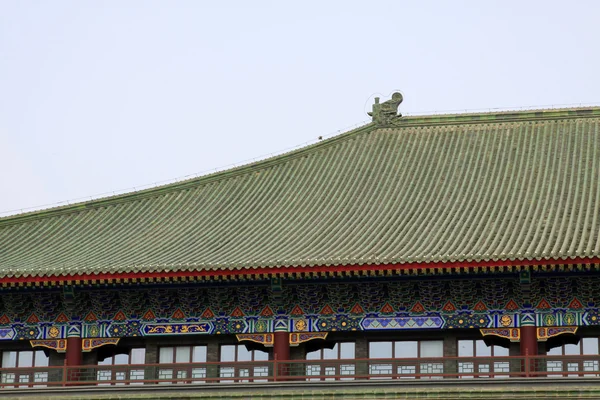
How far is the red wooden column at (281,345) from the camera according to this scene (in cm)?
3403

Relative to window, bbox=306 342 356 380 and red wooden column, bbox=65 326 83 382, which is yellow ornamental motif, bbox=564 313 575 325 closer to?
window, bbox=306 342 356 380

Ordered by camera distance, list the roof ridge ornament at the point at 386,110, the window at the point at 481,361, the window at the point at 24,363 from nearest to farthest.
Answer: the window at the point at 481,361
the window at the point at 24,363
the roof ridge ornament at the point at 386,110

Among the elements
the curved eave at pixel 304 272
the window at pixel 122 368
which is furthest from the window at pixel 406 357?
the window at pixel 122 368

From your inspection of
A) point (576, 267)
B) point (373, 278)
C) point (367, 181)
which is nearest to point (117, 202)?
point (367, 181)

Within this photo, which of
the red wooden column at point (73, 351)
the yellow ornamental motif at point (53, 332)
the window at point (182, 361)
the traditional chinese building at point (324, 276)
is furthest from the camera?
the yellow ornamental motif at point (53, 332)

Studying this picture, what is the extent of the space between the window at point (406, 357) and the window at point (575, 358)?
2.45 metres

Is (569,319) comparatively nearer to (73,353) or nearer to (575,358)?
(575,358)

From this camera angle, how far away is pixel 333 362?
33.6 meters

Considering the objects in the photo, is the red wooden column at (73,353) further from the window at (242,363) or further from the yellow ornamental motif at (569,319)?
the yellow ornamental motif at (569,319)

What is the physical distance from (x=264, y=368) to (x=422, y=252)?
4.39 metres

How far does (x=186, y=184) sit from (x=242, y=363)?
8.95 metres

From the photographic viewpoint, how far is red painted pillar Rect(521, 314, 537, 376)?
3291cm

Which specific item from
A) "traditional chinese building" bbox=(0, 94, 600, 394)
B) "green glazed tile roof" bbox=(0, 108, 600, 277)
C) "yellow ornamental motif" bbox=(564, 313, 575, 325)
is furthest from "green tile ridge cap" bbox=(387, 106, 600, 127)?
"yellow ornamental motif" bbox=(564, 313, 575, 325)

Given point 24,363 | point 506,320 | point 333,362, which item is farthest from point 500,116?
point 24,363
